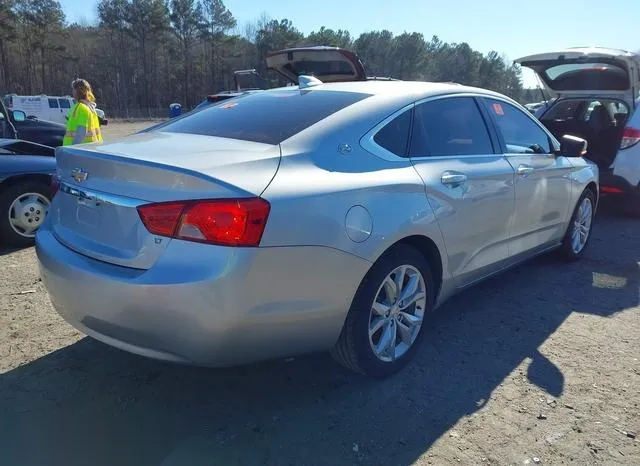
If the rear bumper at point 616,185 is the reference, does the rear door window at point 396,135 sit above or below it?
above

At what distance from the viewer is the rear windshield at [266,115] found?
2902 mm

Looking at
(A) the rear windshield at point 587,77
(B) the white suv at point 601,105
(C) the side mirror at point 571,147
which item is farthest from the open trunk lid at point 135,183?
(A) the rear windshield at point 587,77

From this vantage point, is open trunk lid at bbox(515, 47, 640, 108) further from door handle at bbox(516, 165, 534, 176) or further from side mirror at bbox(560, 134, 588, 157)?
door handle at bbox(516, 165, 534, 176)

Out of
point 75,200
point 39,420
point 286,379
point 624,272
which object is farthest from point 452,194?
point 624,272

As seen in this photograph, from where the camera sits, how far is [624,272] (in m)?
5.05

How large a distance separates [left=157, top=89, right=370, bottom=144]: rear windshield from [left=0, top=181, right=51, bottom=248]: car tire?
268 centimetres

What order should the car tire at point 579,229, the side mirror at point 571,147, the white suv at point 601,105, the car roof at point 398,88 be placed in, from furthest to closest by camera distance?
the white suv at point 601,105, the car tire at point 579,229, the side mirror at point 571,147, the car roof at point 398,88

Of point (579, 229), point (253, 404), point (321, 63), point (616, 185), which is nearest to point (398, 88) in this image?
point (253, 404)

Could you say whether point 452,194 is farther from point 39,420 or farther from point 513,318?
point 39,420

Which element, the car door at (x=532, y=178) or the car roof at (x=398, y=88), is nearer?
the car roof at (x=398, y=88)

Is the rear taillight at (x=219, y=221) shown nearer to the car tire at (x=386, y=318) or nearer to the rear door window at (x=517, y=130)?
the car tire at (x=386, y=318)

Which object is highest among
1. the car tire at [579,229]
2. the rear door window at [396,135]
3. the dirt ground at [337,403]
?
the rear door window at [396,135]

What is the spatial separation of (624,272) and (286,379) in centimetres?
370

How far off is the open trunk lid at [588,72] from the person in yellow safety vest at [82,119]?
582 centimetres
